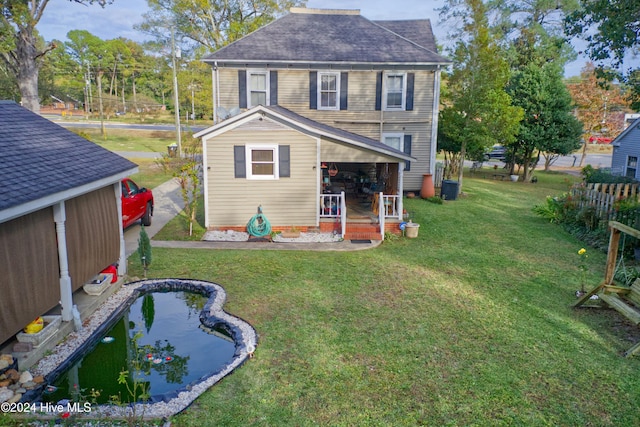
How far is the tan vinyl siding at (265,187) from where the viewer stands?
13.7m

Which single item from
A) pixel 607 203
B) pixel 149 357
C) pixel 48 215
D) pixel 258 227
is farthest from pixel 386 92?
pixel 149 357

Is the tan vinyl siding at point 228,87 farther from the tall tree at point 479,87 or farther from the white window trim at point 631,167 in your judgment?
the white window trim at point 631,167

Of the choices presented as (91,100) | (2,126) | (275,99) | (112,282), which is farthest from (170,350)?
(91,100)

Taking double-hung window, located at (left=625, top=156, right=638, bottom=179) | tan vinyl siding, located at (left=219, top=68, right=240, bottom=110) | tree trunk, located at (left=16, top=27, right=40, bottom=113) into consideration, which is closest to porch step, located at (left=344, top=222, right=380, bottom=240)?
tan vinyl siding, located at (left=219, top=68, right=240, bottom=110)

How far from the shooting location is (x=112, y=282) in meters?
9.44

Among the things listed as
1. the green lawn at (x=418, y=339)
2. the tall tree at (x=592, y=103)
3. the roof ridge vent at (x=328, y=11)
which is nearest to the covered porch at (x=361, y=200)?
the green lawn at (x=418, y=339)

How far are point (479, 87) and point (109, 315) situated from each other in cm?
1770

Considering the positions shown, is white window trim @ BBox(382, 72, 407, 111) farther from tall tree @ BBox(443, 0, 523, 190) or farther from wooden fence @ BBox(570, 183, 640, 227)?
wooden fence @ BBox(570, 183, 640, 227)

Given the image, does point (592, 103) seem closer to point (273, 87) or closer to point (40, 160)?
point (273, 87)

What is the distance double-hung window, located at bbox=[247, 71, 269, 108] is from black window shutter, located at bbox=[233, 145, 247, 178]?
5186 mm

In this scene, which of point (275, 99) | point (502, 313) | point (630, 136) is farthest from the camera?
point (630, 136)

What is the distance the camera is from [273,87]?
60.0 feet

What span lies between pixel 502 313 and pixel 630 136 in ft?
65.7

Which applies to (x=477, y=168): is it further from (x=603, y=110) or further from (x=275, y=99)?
(x=275, y=99)
